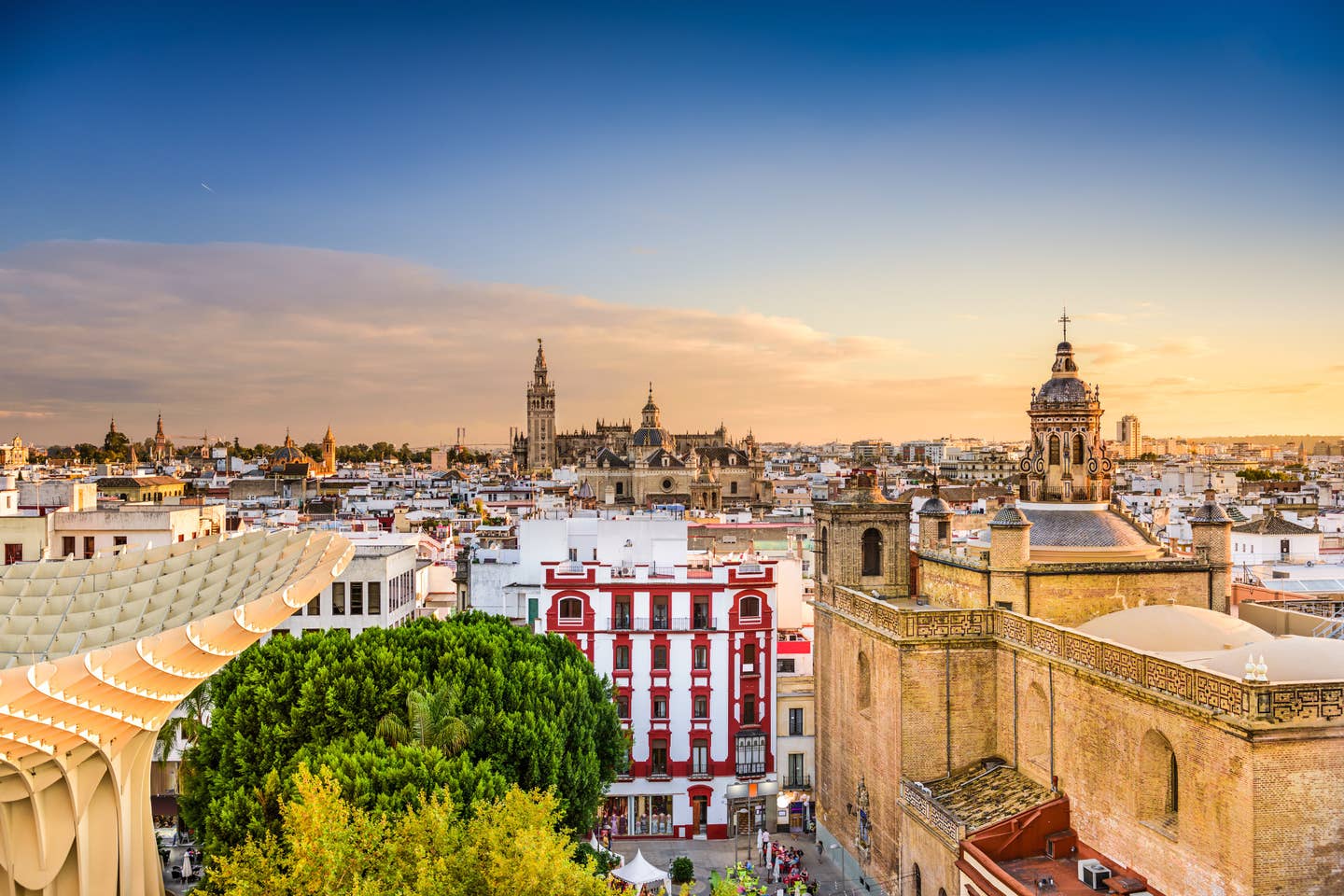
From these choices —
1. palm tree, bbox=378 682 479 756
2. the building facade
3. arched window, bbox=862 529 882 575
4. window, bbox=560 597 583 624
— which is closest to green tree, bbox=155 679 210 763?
the building facade

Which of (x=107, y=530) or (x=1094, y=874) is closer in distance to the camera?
(x=1094, y=874)

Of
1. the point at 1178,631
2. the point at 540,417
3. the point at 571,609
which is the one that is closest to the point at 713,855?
the point at 571,609

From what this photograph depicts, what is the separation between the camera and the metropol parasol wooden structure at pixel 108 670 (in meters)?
19.1

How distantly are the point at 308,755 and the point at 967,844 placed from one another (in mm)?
13964

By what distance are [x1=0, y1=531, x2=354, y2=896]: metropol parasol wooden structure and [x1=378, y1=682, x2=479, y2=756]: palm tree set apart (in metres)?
3.51

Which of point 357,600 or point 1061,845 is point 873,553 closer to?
point 1061,845

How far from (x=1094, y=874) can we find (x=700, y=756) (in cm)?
1799

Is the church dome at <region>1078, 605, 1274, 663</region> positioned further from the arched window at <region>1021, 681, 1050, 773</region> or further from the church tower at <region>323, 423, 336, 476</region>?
the church tower at <region>323, 423, 336, 476</region>

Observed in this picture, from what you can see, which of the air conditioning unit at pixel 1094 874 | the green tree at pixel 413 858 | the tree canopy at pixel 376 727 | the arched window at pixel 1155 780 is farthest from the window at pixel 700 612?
the green tree at pixel 413 858

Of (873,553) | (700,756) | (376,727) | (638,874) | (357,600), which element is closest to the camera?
(376,727)

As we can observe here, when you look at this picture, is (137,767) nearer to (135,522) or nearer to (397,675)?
(397,675)

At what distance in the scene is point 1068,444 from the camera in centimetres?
3108

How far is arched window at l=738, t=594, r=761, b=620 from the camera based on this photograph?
3738 centimetres

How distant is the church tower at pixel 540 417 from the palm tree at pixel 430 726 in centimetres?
16004
